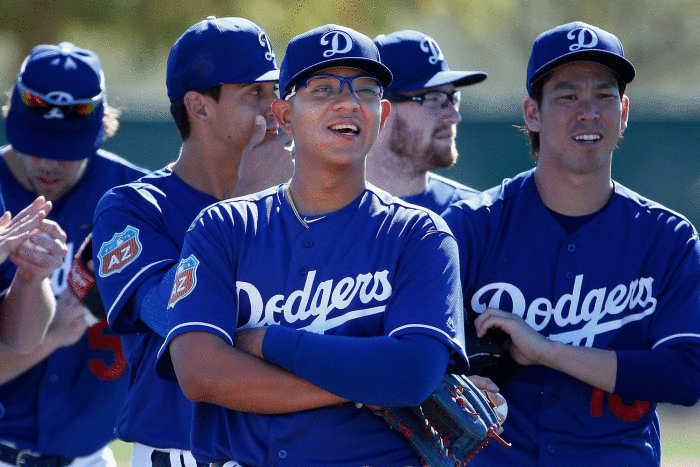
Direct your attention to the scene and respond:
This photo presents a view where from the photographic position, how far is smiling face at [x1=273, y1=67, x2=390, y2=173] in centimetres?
301

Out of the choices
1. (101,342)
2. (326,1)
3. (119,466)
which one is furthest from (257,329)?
(326,1)

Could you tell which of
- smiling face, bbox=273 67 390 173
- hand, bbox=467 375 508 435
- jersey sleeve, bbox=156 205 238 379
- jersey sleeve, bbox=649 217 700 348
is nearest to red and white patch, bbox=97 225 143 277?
jersey sleeve, bbox=156 205 238 379

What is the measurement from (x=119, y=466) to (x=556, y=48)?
589cm

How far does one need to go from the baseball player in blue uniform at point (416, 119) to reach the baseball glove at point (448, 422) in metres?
2.26

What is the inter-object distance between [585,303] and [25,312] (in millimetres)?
2309

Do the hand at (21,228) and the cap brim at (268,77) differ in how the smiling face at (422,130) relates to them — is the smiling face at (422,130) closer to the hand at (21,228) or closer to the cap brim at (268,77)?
the cap brim at (268,77)

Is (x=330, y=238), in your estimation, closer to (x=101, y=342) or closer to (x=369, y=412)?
(x=369, y=412)

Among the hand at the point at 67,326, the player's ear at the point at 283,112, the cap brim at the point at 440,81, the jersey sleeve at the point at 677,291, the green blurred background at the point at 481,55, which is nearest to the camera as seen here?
the player's ear at the point at 283,112

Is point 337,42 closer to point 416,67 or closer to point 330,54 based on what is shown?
point 330,54

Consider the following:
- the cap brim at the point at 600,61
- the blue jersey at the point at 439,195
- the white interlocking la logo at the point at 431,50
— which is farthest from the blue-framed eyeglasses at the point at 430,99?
the cap brim at the point at 600,61

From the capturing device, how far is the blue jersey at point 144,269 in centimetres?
349

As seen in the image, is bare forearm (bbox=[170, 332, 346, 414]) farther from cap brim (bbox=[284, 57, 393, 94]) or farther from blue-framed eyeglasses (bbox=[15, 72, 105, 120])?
blue-framed eyeglasses (bbox=[15, 72, 105, 120])

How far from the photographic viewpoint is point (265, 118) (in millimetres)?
4016

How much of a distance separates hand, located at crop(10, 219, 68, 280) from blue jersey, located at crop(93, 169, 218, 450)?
16.6 inches
